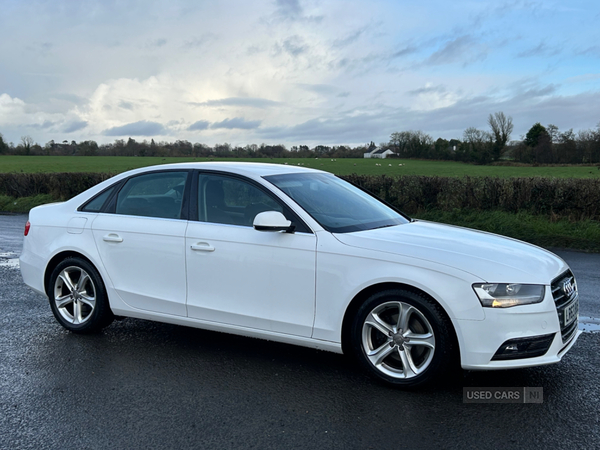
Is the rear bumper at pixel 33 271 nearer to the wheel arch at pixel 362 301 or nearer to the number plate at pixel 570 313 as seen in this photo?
the wheel arch at pixel 362 301

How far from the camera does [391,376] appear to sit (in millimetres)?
4121

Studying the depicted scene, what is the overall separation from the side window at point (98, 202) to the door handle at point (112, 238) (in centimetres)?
38

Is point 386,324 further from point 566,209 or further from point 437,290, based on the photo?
point 566,209

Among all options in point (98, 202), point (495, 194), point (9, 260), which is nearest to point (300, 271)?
point (98, 202)

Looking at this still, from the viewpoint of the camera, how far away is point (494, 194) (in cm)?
1450

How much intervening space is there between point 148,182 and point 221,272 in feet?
4.48

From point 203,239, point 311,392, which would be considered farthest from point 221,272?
point 311,392

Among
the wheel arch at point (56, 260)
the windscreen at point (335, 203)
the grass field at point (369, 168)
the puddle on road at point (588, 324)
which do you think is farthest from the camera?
the grass field at point (369, 168)

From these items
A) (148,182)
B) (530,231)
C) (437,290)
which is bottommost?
(530,231)

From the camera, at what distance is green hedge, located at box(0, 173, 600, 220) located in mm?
13539

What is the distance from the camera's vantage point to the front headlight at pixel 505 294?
12.4 feet

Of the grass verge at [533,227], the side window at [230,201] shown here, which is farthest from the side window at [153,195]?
the grass verge at [533,227]

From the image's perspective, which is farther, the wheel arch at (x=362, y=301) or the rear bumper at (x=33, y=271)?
the rear bumper at (x=33, y=271)

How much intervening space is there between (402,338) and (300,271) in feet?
2.96
